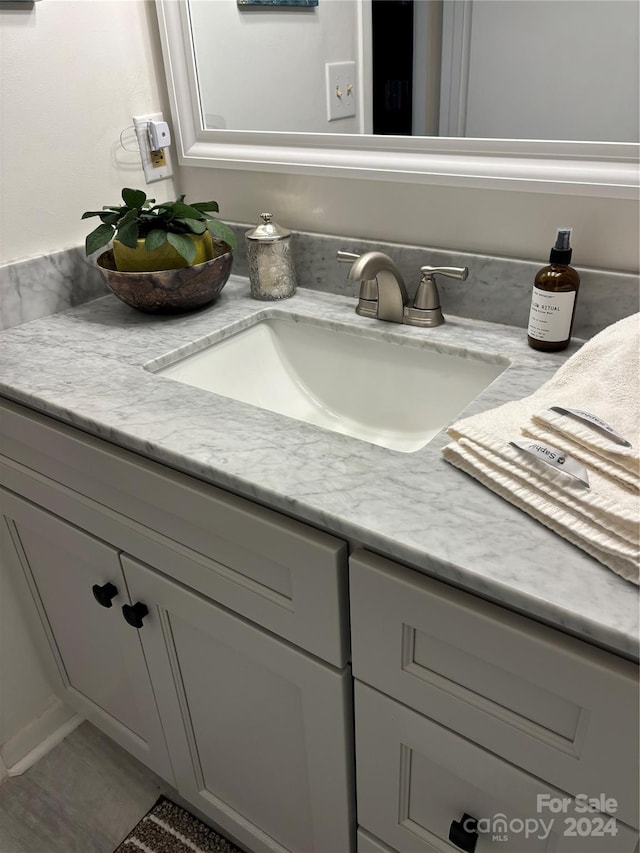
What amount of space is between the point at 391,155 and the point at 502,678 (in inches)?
31.1

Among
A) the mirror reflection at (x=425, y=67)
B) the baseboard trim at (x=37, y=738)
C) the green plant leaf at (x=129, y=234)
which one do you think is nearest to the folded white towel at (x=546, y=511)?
the mirror reflection at (x=425, y=67)

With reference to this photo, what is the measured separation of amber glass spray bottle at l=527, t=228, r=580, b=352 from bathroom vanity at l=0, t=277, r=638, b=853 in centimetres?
3

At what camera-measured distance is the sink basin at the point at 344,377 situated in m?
0.98

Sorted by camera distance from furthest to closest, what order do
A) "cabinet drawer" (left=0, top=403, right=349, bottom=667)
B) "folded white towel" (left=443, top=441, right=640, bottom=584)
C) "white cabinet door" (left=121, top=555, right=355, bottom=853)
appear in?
"white cabinet door" (left=121, top=555, right=355, bottom=853)
"cabinet drawer" (left=0, top=403, right=349, bottom=667)
"folded white towel" (left=443, top=441, right=640, bottom=584)

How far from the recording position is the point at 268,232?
3.63 feet

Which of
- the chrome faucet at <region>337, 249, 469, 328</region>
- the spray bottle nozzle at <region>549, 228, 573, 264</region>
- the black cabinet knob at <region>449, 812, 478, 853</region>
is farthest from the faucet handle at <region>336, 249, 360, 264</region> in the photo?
the black cabinet knob at <region>449, 812, 478, 853</region>

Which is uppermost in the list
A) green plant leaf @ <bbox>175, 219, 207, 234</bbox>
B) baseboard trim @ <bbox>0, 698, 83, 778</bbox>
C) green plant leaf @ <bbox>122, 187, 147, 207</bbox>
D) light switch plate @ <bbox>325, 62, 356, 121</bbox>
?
light switch plate @ <bbox>325, 62, 356, 121</bbox>

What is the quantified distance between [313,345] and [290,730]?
0.60 meters

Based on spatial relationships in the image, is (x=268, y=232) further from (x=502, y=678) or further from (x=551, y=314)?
(x=502, y=678)

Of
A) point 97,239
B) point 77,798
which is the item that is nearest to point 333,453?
point 97,239

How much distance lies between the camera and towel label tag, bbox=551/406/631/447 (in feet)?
1.99

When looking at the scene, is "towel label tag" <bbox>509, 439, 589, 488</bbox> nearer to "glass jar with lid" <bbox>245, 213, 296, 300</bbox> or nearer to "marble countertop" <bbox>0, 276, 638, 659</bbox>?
"marble countertop" <bbox>0, 276, 638, 659</bbox>

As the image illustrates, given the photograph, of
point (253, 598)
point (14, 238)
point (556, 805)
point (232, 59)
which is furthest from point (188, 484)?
point (232, 59)

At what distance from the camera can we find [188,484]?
0.77 metres
